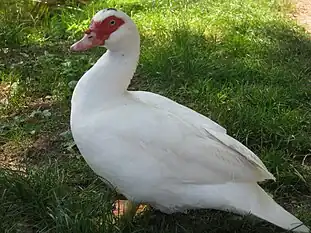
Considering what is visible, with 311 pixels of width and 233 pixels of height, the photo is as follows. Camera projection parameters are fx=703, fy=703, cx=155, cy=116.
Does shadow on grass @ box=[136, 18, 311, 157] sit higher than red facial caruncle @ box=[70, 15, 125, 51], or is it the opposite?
red facial caruncle @ box=[70, 15, 125, 51]

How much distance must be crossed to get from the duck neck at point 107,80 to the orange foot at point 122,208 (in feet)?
1.70

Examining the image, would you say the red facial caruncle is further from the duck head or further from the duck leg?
the duck leg

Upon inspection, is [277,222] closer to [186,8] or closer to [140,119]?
[140,119]

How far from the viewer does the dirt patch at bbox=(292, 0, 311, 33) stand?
268 inches

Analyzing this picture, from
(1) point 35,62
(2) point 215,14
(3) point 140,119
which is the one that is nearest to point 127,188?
(3) point 140,119

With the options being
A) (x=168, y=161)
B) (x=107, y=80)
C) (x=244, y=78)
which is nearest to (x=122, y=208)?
(x=168, y=161)

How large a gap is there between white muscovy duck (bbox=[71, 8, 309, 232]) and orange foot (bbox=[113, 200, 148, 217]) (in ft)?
0.27

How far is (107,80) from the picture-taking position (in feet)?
12.0

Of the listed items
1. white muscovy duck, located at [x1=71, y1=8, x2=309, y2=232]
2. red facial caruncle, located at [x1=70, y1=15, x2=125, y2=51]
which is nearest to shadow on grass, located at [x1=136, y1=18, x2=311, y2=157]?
white muscovy duck, located at [x1=71, y1=8, x2=309, y2=232]

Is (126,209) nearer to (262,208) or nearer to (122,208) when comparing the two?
(122,208)

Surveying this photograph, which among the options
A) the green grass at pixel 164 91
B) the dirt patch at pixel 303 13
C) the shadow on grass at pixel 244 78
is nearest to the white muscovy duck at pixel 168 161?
the green grass at pixel 164 91

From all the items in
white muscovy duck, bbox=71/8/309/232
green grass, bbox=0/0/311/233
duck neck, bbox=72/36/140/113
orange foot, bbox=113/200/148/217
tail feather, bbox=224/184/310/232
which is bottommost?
green grass, bbox=0/0/311/233

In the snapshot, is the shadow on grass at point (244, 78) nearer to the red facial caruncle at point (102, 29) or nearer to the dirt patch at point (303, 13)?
the dirt patch at point (303, 13)

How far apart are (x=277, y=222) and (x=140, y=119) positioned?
83cm
